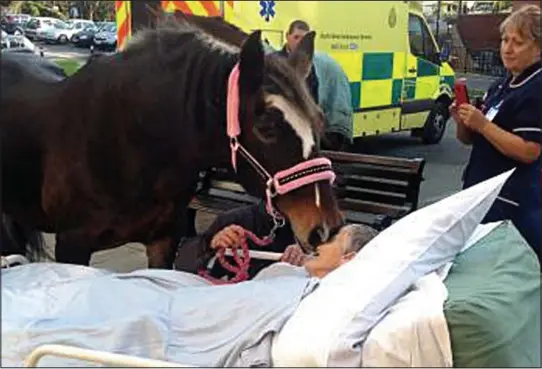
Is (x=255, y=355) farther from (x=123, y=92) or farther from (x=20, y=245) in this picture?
(x=20, y=245)

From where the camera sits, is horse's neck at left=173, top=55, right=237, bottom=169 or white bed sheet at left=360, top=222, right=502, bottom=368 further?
horse's neck at left=173, top=55, right=237, bottom=169

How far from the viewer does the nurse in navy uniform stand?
2.23 meters

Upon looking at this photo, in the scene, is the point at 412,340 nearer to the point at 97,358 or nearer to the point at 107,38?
the point at 97,358

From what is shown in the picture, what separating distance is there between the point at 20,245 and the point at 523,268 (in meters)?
1.80

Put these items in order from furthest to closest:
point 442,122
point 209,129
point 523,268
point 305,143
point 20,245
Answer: point 442,122, point 20,245, point 209,129, point 305,143, point 523,268

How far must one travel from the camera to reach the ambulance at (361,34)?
44.9 inches

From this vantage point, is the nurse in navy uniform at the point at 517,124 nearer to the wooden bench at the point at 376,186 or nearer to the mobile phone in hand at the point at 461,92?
the mobile phone in hand at the point at 461,92

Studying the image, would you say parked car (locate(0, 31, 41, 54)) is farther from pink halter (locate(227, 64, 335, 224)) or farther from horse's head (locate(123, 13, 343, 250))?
pink halter (locate(227, 64, 335, 224))

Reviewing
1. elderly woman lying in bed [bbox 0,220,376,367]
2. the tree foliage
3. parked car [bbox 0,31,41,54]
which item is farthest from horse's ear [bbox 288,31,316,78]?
parked car [bbox 0,31,41,54]

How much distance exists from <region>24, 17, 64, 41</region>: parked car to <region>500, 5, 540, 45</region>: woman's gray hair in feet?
4.15

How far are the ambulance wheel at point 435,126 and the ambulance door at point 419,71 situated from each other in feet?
1.11

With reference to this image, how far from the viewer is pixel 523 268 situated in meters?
1.72

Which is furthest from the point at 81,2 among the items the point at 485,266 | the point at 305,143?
the point at 485,266

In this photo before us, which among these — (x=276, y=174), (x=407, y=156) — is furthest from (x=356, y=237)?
(x=407, y=156)
